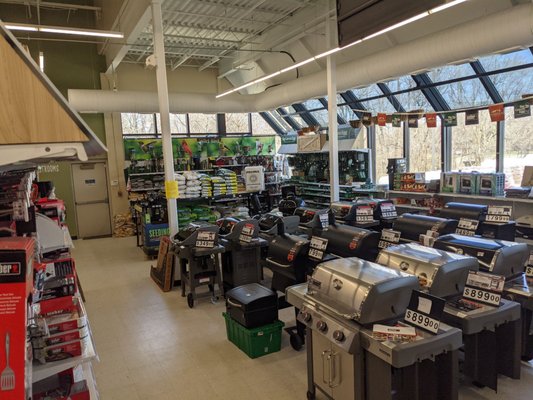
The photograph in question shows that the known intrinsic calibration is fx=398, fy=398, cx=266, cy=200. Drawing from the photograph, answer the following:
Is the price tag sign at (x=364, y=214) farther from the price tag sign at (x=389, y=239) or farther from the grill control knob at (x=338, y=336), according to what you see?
the grill control knob at (x=338, y=336)

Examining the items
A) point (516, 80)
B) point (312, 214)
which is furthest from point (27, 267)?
point (516, 80)

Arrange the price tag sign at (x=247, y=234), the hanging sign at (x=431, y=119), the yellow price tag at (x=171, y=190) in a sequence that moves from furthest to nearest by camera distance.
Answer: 1. the hanging sign at (x=431, y=119)
2. the yellow price tag at (x=171, y=190)
3. the price tag sign at (x=247, y=234)

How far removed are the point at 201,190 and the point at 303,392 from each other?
21.2 feet

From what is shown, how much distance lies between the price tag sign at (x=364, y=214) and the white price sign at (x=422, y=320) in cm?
287

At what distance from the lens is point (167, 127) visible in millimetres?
6340

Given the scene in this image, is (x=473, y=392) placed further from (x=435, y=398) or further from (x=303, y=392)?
(x=303, y=392)

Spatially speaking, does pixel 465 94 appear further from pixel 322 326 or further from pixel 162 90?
pixel 322 326

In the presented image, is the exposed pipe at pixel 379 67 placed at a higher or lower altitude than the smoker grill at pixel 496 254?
higher

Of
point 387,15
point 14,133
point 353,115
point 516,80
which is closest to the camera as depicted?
point 14,133

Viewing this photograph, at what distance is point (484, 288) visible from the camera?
3.06 metres

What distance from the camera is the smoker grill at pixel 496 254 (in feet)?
10.8

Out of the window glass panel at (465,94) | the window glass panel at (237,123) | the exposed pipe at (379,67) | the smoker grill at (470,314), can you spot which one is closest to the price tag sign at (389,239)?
the smoker grill at (470,314)

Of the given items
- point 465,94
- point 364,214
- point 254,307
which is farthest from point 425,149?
point 254,307

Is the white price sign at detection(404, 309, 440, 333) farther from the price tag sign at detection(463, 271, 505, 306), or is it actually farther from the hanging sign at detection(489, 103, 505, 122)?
the hanging sign at detection(489, 103, 505, 122)
